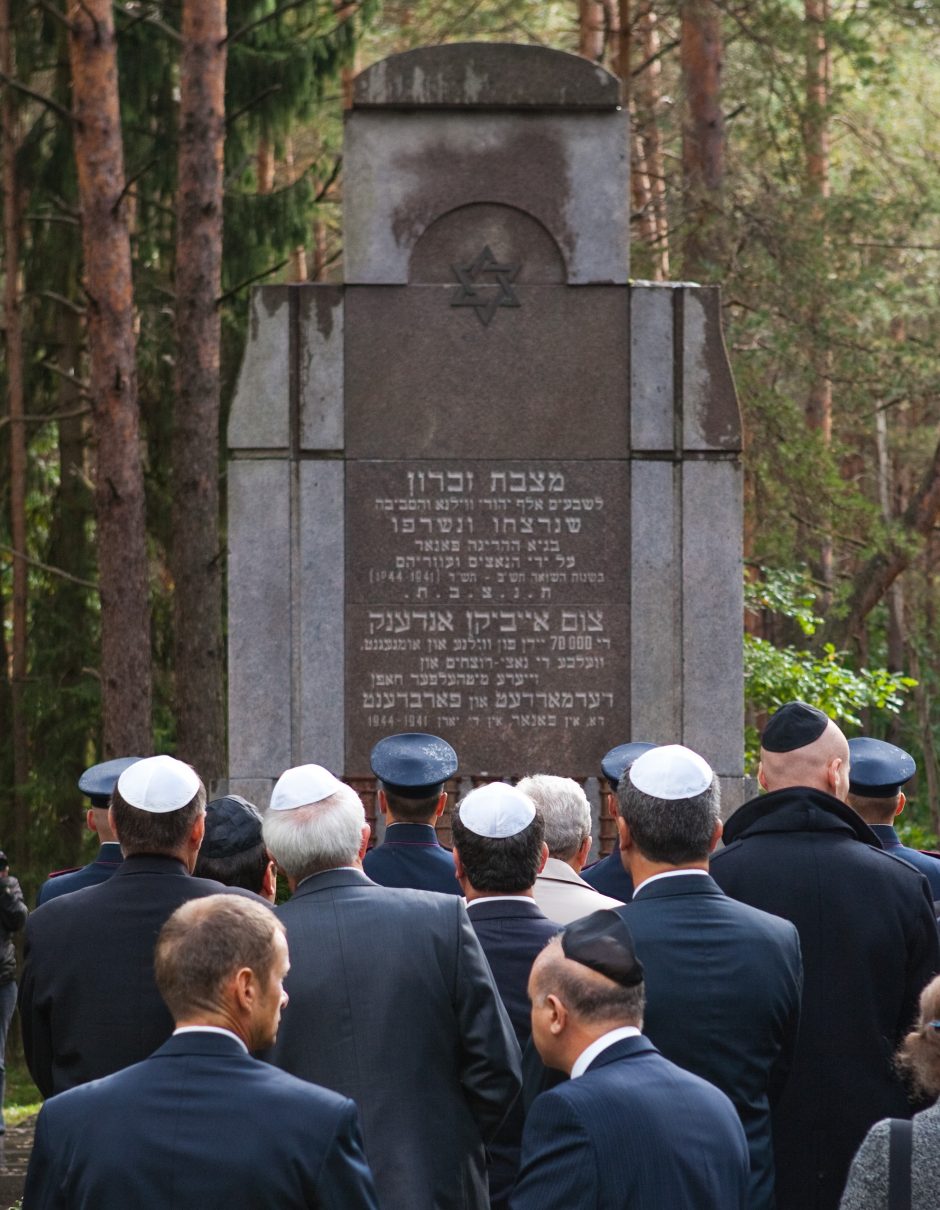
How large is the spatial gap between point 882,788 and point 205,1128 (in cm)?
322

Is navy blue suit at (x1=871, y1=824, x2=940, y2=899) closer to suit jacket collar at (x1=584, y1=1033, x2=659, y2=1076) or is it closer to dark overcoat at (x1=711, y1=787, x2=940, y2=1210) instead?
dark overcoat at (x1=711, y1=787, x2=940, y2=1210)

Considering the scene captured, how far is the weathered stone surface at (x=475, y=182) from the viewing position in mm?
9430

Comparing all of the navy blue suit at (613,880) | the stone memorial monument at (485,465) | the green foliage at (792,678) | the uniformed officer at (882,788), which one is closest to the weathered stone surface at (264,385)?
the stone memorial monument at (485,465)

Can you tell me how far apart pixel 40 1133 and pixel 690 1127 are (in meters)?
1.04

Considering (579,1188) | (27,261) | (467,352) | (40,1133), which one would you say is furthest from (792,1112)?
(27,261)

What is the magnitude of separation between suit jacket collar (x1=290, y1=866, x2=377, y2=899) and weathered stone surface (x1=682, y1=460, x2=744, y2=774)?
17.4ft

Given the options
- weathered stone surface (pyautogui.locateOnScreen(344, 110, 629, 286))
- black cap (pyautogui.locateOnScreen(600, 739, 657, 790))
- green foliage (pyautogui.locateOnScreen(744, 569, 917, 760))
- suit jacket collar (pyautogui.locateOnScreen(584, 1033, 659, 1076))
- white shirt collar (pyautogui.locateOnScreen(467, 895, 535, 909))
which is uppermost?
weathered stone surface (pyautogui.locateOnScreen(344, 110, 629, 286))

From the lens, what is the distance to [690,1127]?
9.59ft

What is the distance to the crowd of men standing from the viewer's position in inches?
112

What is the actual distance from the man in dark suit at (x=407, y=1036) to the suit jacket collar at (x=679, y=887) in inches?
15.5

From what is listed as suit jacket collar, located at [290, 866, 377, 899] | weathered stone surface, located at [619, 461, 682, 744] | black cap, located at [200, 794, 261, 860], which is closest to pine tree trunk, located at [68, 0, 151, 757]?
weathered stone surface, located at [619, 461, 682, 744]

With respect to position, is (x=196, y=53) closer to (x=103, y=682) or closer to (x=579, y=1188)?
(x=103, y=682)

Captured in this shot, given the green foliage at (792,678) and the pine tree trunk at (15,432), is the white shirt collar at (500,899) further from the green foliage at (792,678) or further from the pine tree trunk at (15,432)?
the pine tree trunk at (15,432)

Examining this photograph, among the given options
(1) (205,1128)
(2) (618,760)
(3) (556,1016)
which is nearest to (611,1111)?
(3) (556,1016)
